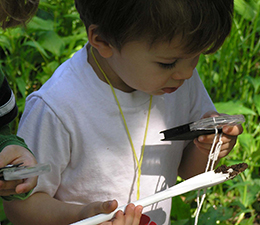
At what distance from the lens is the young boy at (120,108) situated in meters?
0.60

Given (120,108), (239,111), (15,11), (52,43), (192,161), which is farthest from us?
(52,43)

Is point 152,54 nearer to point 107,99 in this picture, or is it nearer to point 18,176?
point 107,99

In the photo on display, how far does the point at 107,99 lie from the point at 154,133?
0.44ft

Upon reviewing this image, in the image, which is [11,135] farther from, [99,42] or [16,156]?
[99,42]

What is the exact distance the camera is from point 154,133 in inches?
31.2

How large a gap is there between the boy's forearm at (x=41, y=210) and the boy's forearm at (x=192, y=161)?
31 centimetres

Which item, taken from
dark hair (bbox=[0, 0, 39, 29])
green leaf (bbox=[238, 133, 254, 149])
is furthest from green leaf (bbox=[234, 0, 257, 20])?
dark hair (bbox=[0, 0, 39, 29])

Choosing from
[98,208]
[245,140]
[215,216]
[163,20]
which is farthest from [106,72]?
[245,140]

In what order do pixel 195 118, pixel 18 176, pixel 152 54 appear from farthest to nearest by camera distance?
pixel 195 118
pixel 152 54
pixel 18 176

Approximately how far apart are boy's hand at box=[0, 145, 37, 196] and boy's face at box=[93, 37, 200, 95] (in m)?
0.22

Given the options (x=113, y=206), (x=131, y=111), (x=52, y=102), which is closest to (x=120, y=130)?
(x=131, y=111)

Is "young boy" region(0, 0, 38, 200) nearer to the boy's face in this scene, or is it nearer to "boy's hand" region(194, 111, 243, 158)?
the boy's face

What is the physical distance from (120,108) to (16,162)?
0.25 m

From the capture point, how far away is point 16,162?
0.56 m
